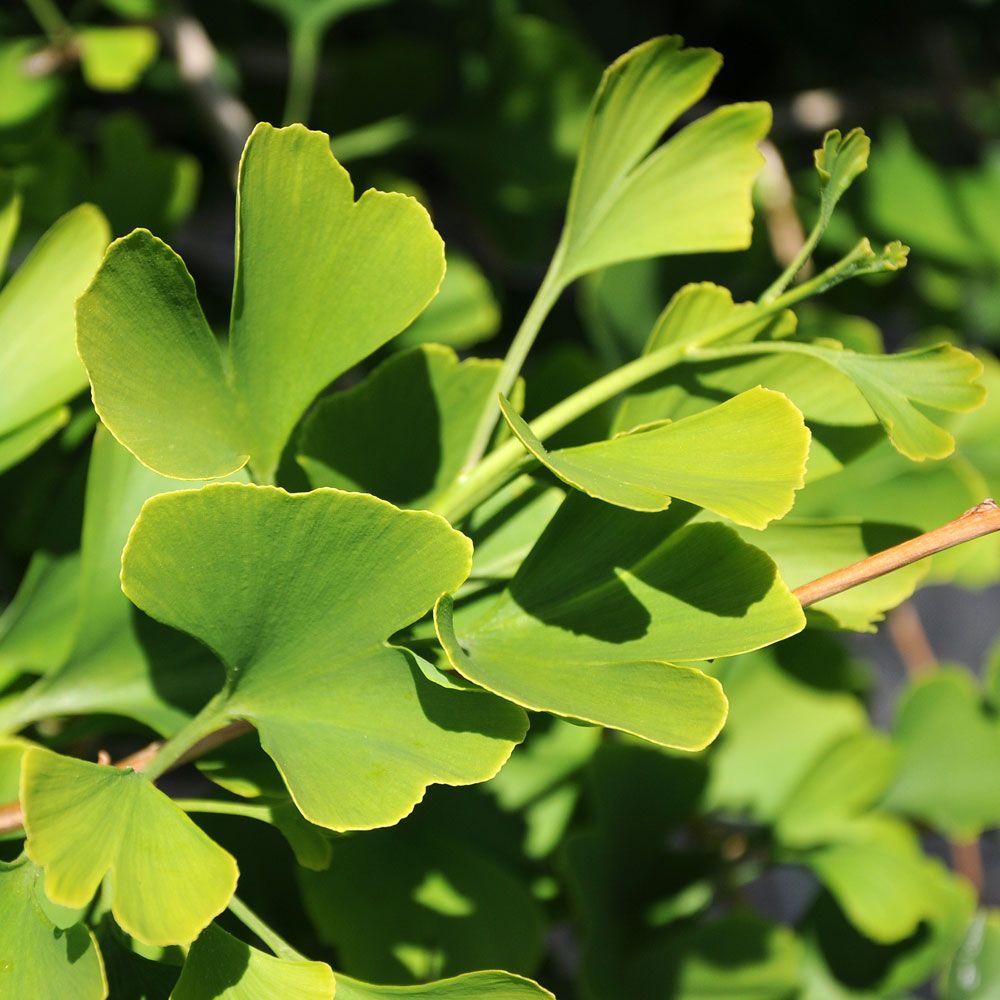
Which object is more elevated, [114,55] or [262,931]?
[114,55]

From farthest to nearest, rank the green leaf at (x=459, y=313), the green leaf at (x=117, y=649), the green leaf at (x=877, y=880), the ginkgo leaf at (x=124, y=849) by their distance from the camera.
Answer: the green leaf at (x=459, y=313)
the green leaf at (x=877, y=880)
the green leaf at (x=117, y=649)
the ginkgo leaf at (x=124, y=849)

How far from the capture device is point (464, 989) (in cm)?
31

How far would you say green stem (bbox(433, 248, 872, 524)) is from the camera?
321 mm

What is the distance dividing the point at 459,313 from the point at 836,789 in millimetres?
332

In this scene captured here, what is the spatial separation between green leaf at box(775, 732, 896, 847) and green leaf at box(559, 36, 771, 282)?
305 millimetres

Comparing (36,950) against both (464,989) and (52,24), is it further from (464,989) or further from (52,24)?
(52,24)

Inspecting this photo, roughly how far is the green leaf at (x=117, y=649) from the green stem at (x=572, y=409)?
0.35 feet

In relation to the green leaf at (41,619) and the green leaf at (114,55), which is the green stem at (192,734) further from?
the green leaf at (114,55)

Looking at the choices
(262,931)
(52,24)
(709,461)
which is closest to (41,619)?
(262,931)

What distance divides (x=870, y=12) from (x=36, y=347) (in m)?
0.80

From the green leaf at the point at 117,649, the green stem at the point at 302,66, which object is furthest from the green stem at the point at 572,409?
the green stem at the point at 302,66

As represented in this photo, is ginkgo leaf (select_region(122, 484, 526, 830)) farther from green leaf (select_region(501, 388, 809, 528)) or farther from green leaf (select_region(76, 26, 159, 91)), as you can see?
green leaf (select_region(76, 26, 159, 91))

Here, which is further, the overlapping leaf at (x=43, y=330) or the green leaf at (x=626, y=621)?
the overlapping leaf at (x=43, y=330)

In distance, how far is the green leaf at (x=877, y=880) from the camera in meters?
0.51
